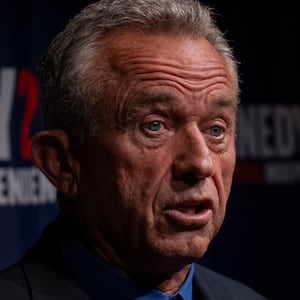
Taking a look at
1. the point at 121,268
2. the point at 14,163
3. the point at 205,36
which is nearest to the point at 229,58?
the point at 205,36

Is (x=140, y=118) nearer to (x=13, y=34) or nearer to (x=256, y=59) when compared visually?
(x=13, y=34)

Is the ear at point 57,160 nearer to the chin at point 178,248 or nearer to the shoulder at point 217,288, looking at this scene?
the chin at point 178,248

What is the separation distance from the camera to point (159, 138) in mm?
1195

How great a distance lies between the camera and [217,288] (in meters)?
1.41

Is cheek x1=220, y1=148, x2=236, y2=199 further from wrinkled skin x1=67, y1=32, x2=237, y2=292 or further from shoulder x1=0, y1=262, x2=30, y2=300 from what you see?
shoulder x1=0, y1=262, x2=30, y2=300

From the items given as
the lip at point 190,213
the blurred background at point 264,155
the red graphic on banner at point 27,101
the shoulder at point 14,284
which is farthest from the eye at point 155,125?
the blurred background at point 264,155

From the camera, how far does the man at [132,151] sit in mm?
1189

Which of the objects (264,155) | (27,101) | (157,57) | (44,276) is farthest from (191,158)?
(264,155)

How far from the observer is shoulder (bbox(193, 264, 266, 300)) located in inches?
54.1

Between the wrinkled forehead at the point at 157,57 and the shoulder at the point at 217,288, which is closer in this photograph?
the wrinkled forehead at the point at 157,57

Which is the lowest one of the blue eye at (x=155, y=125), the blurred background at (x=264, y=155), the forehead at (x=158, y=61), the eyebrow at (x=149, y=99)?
the blurred background at (x=264, y=155)

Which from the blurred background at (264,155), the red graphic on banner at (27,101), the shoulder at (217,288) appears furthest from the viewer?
the blurred background at (264,155)

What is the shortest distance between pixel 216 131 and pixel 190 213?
125 millimetres

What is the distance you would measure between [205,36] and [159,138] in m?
0.17
